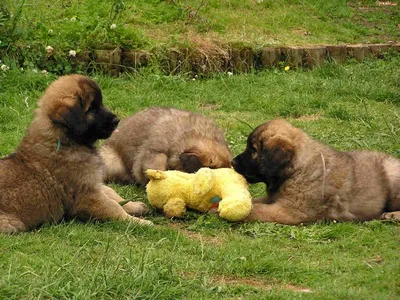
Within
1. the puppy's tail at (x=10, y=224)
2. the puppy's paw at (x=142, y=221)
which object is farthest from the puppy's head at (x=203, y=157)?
the puppy's tail at (x=10, y=224)

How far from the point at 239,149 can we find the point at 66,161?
255cm

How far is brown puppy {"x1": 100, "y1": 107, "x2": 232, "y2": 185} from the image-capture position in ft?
22.6

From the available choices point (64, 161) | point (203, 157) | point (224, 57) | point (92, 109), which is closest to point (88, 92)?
point (92, 109)

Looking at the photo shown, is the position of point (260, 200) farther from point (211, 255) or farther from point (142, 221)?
point (211, 255)

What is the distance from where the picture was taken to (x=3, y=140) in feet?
26.3

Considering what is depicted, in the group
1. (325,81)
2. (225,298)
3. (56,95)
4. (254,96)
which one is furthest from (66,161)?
(325,81)

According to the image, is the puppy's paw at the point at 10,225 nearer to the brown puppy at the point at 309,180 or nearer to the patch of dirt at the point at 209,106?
the brown puppy at the point at 309,180

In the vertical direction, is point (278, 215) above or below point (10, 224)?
below

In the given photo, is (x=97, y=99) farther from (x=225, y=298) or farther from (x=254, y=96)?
(x=254, y=96)

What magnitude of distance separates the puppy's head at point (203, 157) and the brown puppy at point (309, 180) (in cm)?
38

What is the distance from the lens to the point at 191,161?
22.3 feet

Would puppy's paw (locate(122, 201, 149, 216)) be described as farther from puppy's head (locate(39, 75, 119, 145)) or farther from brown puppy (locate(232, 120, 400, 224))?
brown puppy (locate(232, 120, 400, 224))

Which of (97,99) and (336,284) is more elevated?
(97,99)

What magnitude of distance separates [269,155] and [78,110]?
5.20 feet
